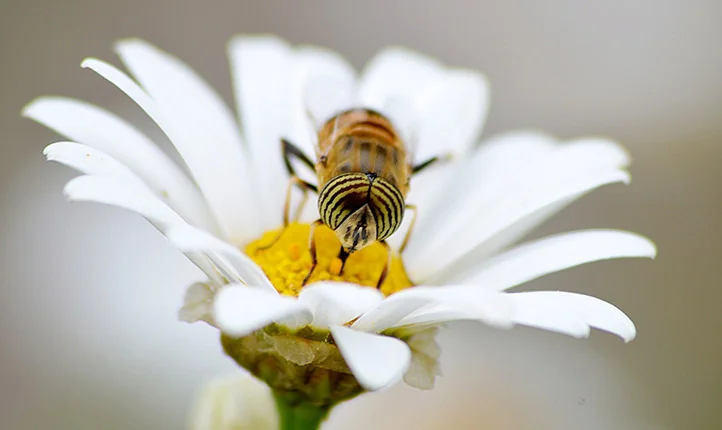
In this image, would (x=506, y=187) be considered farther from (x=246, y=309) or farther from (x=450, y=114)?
(x=246, y=309)

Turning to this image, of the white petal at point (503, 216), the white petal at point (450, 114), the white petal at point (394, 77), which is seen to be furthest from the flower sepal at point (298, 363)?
the white petal at point (394, 77)

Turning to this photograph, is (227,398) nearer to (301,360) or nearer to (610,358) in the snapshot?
(301,360)

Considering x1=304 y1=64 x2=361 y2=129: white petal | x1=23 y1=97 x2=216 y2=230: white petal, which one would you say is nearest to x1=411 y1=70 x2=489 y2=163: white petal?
x1=304 y1=64 x2=361 y2=129: white petal

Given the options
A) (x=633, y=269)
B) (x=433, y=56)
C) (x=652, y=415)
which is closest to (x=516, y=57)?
(x=433, y=56)

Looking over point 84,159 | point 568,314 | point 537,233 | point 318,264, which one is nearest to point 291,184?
point 318,264

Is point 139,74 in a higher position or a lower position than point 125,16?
lower
